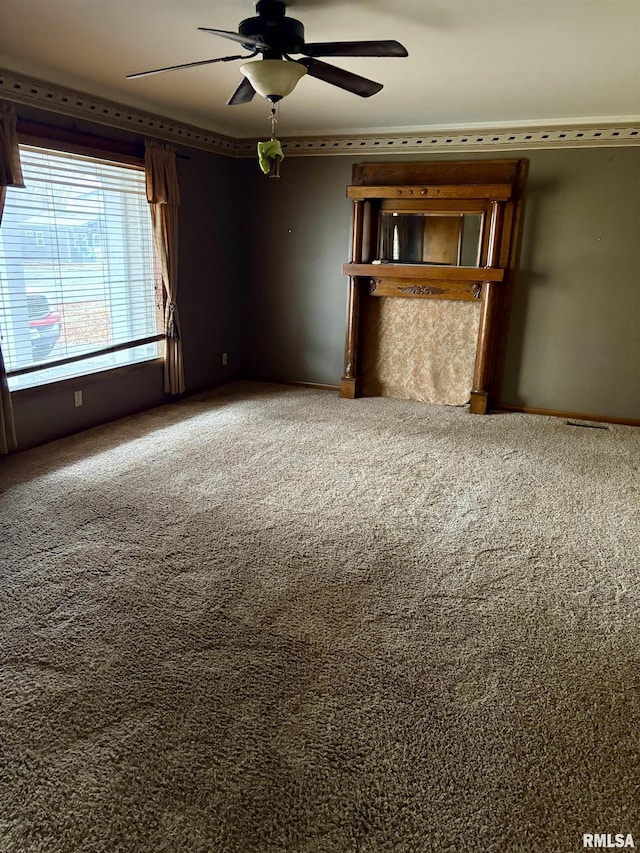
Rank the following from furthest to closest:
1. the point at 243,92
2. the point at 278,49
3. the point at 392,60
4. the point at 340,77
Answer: the point at 392,60
the point at 243,92
the point at 340,77
the point at 278,49

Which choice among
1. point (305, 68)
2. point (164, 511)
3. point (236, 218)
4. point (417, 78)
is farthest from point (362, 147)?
point (164, 511)

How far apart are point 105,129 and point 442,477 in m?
3.42

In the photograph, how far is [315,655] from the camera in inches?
83.6

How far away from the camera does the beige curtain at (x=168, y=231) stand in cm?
473

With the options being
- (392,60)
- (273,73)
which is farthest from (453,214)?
(273,73)

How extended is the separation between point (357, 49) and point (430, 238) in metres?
2.95

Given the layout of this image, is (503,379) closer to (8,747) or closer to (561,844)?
(561,844)

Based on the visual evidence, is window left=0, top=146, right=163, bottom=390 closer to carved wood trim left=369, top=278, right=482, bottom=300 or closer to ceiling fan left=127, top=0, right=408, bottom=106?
ceiling fan left=127, top=0, right=408, bottom=106

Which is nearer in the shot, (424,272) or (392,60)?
(392,60)

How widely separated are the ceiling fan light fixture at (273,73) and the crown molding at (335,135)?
1.88m

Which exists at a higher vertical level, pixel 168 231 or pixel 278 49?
pixel 278 49

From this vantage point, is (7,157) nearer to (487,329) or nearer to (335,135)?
(335,135)

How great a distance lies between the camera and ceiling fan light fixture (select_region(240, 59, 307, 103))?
250 centimetres

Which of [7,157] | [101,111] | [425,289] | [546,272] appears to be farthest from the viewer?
[425,289]
